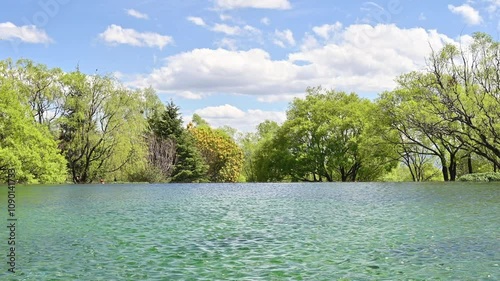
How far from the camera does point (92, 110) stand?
5841 cm

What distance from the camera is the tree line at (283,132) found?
48844 millimetres

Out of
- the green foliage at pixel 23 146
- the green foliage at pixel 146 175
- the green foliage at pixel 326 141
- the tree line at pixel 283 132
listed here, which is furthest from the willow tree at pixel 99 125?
the green foliage at pixel 326 141

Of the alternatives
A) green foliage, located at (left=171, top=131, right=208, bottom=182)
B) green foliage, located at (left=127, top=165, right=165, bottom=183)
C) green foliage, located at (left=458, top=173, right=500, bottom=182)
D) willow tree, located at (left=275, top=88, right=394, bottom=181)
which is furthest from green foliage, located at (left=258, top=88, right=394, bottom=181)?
green foliage, located at (left=127, top=165, right=165, bottom=183)

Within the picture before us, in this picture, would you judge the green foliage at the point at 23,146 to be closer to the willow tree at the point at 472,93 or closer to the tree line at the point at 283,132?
the tree line at the point at 283,132

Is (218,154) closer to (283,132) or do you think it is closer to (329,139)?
(283,132)

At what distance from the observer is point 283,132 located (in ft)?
237

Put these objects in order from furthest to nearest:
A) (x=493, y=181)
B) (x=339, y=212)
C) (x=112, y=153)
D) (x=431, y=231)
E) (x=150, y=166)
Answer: (x=150, y=166), (x=112, y=153), (x=493, y=181), (x=339, y=212), (x=431, y=231)

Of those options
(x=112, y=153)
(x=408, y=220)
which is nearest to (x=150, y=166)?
(x=112, y=153)

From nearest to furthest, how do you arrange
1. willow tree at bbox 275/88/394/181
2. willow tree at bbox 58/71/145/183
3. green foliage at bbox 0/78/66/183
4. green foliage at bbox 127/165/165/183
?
1. green foliage at bbox 0/78/66/183
2. willow tree at bbox 58/71/145/183
3. green foliage at bbox 127/165/165/183
4. willow tree at bbox 275/88/394/181

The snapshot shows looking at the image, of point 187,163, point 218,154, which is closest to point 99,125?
point 187,163

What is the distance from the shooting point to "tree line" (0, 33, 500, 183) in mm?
48844

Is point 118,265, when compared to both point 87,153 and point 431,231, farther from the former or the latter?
point 87,153

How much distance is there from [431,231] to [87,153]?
163ft

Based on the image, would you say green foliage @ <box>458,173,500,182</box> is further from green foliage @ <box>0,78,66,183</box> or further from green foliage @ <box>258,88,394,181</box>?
green foliage @ <box>0,78,66,183</box>
